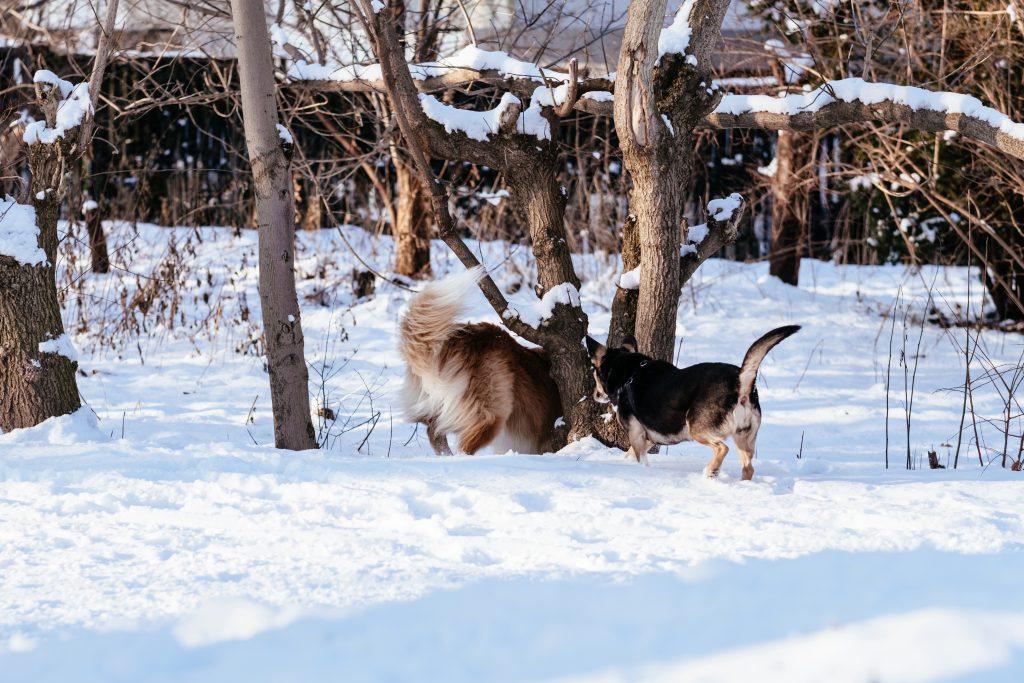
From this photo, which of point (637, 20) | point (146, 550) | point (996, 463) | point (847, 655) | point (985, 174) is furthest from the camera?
point (985, 174)

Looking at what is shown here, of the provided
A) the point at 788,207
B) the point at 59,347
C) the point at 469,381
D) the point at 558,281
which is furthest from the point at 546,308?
the point at 788,207

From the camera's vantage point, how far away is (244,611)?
2354 millimetres

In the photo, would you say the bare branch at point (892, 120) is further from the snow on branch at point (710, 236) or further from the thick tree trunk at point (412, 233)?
the thick tree trunk at point (412, 233)

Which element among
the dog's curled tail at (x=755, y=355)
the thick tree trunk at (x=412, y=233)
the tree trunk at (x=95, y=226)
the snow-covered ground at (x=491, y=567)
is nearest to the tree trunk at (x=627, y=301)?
the snow-covered ground at (x=491, y=567)

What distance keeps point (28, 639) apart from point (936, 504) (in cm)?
274

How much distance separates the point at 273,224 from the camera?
471 centimetres

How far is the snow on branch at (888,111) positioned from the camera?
5062mm

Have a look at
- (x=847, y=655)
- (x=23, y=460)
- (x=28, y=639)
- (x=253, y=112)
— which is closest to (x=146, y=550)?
(x=28, y=639)

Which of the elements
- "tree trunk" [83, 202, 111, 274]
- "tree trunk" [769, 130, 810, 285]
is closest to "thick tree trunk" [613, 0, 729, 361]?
"tree trunk" [769, 130, 810, 285]

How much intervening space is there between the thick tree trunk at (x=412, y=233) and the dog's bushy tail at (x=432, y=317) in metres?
5.51

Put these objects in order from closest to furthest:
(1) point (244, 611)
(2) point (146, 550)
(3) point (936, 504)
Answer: (1) point (244, 611) → (2) point (146, 550) → (3) point (936, 504)

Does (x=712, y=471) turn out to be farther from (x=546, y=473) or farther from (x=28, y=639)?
(x=28, y=639)

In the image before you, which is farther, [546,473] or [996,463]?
[996,463]

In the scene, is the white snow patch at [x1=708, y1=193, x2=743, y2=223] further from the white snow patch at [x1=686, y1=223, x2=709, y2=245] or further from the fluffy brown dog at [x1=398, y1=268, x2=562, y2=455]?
the fluffy brown dog at [x1=398, y1=268, x2=562, y2=455]
